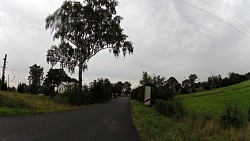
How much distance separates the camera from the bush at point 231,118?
13690 mm

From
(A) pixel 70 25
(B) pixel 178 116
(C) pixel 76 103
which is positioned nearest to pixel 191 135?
(B) pixel 178 116

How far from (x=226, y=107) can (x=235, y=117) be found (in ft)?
2.07

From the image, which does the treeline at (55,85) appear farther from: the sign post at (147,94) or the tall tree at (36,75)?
the sign post at (147,94)

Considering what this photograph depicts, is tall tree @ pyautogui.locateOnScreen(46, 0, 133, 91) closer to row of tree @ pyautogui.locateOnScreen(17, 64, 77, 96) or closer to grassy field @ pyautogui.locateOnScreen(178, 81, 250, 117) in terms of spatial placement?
grassy field @ pyautogui.locateOnScreen(178, 81, 250, 117)

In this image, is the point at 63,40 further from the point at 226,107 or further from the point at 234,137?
the point at 234,137

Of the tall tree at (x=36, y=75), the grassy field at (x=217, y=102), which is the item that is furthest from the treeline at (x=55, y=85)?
the grassy field at (x=217, y=102)

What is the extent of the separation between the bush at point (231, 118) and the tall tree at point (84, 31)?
28.3 metres

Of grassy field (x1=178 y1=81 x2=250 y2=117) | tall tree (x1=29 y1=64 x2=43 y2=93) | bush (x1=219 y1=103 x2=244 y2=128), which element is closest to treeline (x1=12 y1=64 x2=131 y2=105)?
tall tree (x1=29 y1=64 x2=43 y2=93)

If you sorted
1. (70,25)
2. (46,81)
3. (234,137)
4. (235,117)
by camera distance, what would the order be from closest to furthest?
(234,137)
(235,117)
(70,25)
(46,81)

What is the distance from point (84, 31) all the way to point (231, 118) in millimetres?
29927

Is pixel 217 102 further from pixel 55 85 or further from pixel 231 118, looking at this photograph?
pixel 55 85

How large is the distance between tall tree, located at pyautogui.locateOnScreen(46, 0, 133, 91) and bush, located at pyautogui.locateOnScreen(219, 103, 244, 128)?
2832 cm

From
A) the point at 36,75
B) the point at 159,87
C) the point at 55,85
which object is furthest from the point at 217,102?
the point at 36,75

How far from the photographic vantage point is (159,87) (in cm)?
4250
